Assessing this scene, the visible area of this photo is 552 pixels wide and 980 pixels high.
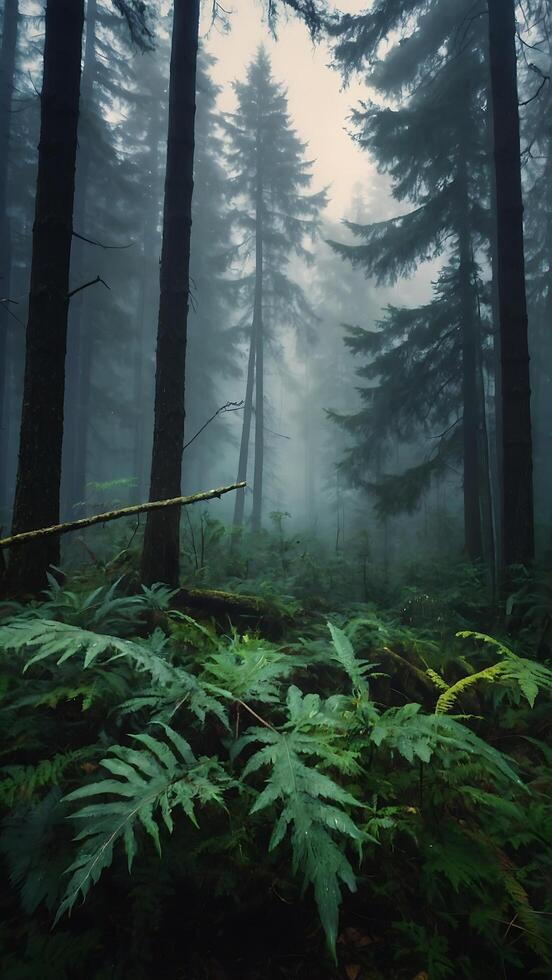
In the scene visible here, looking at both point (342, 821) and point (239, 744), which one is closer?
point (342, 821)

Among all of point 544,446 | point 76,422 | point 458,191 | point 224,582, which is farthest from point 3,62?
point 544,446

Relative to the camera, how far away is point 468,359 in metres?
11.6

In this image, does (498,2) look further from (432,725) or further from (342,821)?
(342,821)

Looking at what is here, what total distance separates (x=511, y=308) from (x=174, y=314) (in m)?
5.00

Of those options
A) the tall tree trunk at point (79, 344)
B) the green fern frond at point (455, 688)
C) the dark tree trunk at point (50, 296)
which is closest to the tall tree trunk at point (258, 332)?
the tall tree trunk at point (79, 344)

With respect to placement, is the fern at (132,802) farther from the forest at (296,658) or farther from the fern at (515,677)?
the fern at (515,677)

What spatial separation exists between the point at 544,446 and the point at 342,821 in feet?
79.5

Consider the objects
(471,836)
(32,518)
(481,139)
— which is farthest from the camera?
(481,139)

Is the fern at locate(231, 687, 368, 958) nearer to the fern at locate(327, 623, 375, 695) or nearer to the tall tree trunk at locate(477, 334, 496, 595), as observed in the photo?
the fern at locate(327, 623, 375, 695)

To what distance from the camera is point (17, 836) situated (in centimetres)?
203

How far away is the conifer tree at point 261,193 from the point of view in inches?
834

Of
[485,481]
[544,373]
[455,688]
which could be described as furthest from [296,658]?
[544,373]

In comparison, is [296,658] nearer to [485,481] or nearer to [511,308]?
[511,308]

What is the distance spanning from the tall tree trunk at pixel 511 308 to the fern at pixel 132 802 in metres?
5.83
